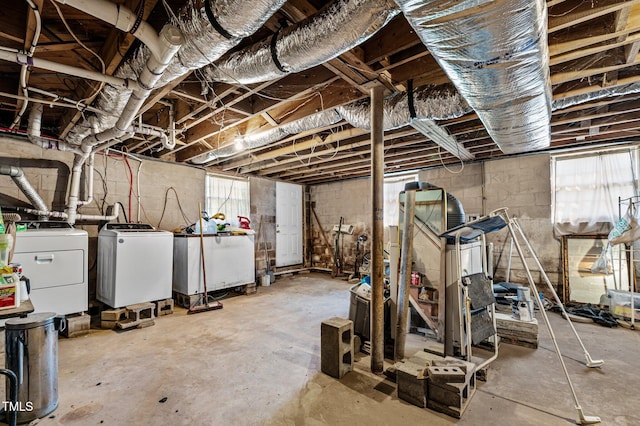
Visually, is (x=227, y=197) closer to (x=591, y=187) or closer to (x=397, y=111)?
(x=397, y=111)

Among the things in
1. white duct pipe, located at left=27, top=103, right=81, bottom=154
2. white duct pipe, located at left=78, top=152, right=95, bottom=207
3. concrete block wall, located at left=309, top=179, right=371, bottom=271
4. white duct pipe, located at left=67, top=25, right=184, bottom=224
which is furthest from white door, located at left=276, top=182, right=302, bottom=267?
→ white duct pipe, located at left=27, top=103, right=81, bottom=154

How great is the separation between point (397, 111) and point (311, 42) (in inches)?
53.6

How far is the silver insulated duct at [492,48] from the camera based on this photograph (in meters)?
1.23

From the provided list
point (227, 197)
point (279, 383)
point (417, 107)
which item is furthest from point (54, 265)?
point (417, 107)

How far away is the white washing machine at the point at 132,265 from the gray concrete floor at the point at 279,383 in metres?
0.51

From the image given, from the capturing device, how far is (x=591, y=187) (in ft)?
14.2

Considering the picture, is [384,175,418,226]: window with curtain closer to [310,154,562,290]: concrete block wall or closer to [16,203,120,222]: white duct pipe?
[310,154,562,290]: concrete block wall

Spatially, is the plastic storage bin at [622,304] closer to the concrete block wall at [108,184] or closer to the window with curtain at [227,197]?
the window with curtain at [227,197]

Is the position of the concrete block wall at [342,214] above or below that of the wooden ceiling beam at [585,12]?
below

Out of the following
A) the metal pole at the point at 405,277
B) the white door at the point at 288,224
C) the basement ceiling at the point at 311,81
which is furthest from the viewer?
the white door at the point at 288,224

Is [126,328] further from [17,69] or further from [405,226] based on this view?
[405,226]

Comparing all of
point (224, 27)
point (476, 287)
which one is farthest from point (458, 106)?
point (224, 27)

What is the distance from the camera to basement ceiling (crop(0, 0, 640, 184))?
1.87m

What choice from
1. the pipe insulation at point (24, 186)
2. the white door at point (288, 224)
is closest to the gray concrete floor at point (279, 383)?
the pipe insulation at point (24, 186)
